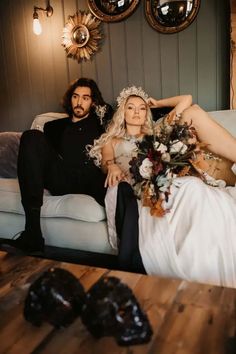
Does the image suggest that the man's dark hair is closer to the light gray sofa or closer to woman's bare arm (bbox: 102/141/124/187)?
woman's bare arm (bbox: 102/141/124/187)

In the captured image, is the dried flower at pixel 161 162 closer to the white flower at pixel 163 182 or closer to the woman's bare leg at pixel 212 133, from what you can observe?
the white flower at pixel 163 182

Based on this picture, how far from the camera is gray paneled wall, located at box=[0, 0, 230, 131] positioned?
292 cm

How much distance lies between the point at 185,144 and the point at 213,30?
1.43m

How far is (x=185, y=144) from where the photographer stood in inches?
75.2

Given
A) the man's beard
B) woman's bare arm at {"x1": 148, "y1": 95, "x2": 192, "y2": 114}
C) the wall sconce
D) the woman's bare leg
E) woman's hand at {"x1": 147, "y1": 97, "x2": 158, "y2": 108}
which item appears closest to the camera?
the woman's bare leg

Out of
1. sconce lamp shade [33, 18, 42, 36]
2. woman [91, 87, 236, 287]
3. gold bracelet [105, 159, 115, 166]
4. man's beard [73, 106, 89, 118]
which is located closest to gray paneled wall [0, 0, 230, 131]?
sconce lamp shade [33, 18, 42, 36]

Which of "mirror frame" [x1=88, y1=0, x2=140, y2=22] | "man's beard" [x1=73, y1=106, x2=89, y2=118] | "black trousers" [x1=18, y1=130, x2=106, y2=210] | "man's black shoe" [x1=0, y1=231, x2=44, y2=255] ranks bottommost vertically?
"man's black shoe" [x1=0, y1=231, x2=44, y2=255]

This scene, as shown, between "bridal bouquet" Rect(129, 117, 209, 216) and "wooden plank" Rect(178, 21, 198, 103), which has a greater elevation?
"wooden plank" Rect(178, 21, 198, 103)

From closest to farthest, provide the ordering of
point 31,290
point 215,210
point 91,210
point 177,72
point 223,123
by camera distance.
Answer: point 31,290
point 215,210
point 91,210
point 223,123
point 177,72

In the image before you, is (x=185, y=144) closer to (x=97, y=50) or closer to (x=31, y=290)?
(x=31, y=290)

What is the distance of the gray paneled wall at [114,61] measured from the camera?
9.58ft

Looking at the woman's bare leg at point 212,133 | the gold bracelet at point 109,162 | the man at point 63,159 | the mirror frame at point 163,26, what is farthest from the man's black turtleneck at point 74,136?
the mirror frame at point 163,26

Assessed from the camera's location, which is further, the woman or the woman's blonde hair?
the woman's blonde hair

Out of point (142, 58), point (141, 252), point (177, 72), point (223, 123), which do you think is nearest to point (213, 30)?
point (177, 72)
